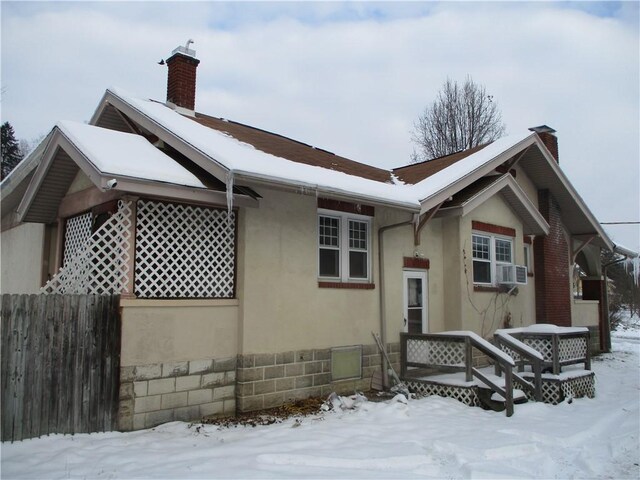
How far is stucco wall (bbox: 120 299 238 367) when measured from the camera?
7.21 m

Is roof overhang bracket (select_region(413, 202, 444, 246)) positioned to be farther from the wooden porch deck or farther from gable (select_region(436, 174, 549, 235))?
the wooden porch deck

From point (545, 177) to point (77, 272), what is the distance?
13.4 meters

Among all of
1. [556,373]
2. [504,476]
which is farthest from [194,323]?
[556,373]

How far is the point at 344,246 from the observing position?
1022cm

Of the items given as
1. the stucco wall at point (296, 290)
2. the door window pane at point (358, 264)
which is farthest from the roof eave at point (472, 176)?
the door window pane at point (358, 264)

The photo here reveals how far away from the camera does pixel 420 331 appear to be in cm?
1163

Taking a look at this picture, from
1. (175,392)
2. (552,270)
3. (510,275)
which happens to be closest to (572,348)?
(510,275)

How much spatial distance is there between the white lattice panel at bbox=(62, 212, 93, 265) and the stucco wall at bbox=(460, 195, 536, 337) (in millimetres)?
7850

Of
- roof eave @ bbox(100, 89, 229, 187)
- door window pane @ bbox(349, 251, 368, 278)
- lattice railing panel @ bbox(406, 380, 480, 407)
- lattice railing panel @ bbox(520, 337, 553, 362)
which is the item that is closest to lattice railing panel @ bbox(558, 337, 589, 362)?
lattice railing panel @ bbox(520, 337, 553, 362)

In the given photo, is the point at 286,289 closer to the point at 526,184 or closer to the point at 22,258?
the point at 22,258

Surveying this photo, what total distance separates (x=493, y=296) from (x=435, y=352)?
3.95 meters

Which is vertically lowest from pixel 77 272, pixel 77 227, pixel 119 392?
pixel 119 392

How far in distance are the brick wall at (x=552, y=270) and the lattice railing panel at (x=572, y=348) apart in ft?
14.2

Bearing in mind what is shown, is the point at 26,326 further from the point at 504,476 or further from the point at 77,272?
the point at 504,476
